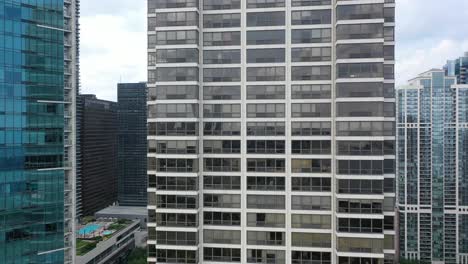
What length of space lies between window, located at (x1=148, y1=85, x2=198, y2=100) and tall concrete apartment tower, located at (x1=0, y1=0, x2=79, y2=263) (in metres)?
13.7

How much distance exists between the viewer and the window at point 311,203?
38625 millimetres

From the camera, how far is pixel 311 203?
3884 cm

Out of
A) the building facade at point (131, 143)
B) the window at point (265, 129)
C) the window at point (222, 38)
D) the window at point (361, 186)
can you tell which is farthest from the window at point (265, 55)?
the building facade at point (131, 143)

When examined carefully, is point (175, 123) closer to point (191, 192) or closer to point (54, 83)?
point (191, 192)

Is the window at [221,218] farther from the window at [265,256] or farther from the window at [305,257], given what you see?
the window at [305,257]

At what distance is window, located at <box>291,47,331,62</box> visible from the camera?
3872 centimetres

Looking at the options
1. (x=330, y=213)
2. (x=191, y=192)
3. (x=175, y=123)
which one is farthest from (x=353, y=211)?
(x=175, y=123)

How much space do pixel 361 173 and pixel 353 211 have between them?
4.31 m

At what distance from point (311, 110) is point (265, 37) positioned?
33.4 ft

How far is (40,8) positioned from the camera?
41.4 meters

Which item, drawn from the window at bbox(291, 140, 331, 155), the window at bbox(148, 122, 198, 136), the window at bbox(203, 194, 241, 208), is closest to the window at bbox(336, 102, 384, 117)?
the window at bbox(291, 140, 331, 155)

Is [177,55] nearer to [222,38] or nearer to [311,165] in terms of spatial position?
[222,38]

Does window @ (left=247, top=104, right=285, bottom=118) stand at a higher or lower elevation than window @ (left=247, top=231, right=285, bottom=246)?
higher

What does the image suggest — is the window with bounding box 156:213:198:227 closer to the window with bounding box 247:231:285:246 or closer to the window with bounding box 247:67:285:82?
the window with bounding box 247:231:285:246
